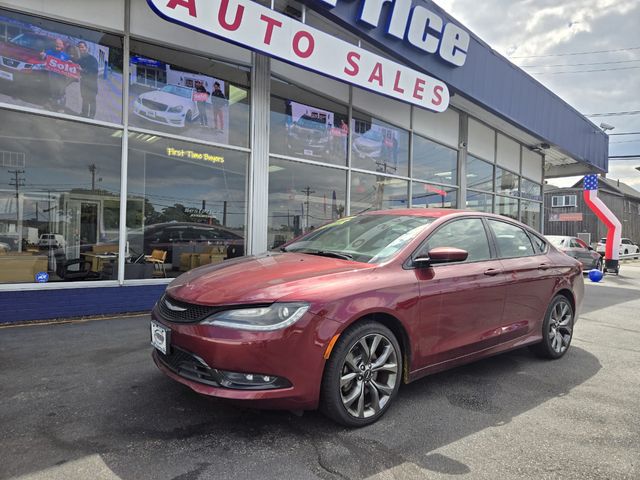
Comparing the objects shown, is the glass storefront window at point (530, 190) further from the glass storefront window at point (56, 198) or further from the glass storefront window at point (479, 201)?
the glass storefront window at point (56, 198)

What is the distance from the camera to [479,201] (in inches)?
513

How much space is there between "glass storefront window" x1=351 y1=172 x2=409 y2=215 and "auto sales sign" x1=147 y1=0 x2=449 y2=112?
6.56 feet

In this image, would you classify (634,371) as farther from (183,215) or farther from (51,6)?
(51,6)

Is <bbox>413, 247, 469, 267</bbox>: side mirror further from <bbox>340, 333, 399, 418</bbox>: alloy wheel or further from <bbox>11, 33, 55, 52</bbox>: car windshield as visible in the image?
<bbox>11, 33, 55, 52</bbox>: car windshield

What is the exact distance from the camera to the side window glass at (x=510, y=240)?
4085 millimetres

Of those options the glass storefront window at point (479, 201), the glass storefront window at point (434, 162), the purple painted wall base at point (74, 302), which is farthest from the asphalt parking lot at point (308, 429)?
the glass storefront window at point (479, 201)

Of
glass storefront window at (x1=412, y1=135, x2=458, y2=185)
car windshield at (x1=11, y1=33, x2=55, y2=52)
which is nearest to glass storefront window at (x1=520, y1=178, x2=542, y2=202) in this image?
glass storefront window at (x1=412, y1=135, x2=458, y2=185)

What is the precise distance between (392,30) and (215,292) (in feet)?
22.0

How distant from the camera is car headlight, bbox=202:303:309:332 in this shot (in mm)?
2545

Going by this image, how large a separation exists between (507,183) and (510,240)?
11.3 metres

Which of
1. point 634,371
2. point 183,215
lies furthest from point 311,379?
point 183,215

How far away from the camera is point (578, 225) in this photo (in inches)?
1473

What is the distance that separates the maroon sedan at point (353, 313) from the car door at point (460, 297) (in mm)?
11

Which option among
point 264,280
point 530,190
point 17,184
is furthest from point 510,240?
point 530,190
